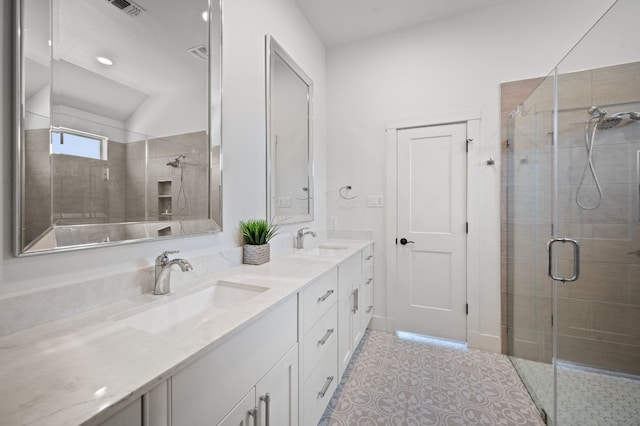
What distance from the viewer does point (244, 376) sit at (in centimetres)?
82

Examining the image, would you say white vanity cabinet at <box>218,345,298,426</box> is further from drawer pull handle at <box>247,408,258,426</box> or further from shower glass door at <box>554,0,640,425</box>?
shower glass door at <box>554,0,640,425</box>

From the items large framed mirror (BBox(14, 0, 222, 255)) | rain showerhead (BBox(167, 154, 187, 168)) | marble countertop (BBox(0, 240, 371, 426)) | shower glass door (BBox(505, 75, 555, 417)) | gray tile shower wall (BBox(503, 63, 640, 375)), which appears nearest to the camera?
marble countertop (BBox(0, 240, 371, 426))

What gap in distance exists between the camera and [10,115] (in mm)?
728

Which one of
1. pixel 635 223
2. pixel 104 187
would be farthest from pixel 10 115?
pixel 635 223

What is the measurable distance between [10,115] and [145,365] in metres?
0.78

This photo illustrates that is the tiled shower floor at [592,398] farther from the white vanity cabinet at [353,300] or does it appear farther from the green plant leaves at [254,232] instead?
the green plant leaves at [254,232]

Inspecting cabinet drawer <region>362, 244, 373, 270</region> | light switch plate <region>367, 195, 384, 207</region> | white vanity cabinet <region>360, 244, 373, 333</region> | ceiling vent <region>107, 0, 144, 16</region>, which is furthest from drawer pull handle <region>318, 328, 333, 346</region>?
ceiling vent <region>107, 0, 144, 16</region>

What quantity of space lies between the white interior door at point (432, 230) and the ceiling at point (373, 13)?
101 centimetres

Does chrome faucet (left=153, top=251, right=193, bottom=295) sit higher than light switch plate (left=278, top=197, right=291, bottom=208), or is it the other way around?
light switch plate (left=278, top=197, right=291, bottom=208)

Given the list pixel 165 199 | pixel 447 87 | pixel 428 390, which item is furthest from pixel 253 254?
pixel 447 87

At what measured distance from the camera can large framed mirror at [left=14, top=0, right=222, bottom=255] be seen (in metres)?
0.77

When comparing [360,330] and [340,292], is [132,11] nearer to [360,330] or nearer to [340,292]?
[340,292]

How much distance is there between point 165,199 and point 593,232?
87.6 inches

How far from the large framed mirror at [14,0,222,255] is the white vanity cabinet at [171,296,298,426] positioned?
0.58 m
